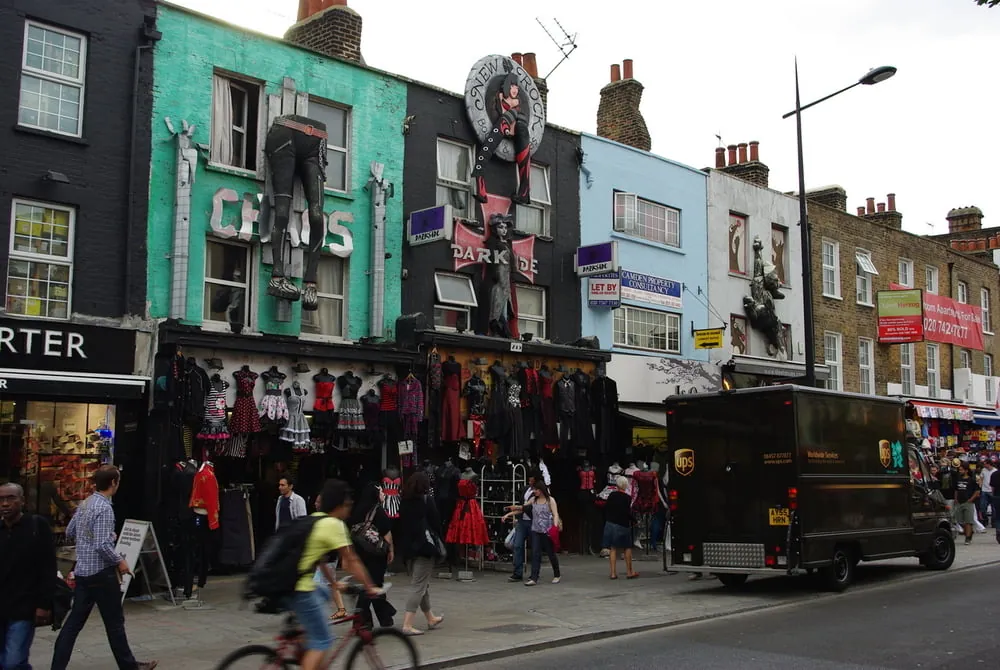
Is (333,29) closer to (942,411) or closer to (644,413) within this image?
(644,413)

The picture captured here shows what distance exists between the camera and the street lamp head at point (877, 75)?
1966cm

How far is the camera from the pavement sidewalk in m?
10.0

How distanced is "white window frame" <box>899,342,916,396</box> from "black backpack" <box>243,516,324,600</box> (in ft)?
93.5

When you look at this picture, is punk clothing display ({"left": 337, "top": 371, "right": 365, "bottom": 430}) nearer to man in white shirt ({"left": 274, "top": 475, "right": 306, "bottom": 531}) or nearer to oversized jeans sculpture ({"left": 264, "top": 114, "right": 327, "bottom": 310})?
oversized jeans sculpture ({"left": 264, "top": 114, "right": 327, "bottom": 310})

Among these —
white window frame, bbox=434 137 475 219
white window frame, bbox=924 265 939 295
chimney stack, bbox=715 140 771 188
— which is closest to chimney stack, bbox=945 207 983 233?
white window frame, bbox=924 265 939 295

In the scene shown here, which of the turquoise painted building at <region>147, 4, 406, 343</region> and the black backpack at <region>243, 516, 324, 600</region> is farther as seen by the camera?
the turquoise painted building at <region>147, 4, 406, 343</region>

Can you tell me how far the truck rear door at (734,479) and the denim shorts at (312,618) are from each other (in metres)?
8.44

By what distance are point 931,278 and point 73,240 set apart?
28.6 m

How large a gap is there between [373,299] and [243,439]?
3.58 m

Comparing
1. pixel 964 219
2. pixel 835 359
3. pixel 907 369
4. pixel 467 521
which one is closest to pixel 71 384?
pixel 467 521

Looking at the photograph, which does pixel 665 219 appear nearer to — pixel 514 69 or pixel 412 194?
pixel 514 69

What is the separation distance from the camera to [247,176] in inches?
635

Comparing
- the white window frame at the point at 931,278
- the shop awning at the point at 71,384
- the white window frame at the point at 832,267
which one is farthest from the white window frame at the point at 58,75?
the white window frame at the point at 931,278

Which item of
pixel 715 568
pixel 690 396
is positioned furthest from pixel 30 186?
pixel 715 568
